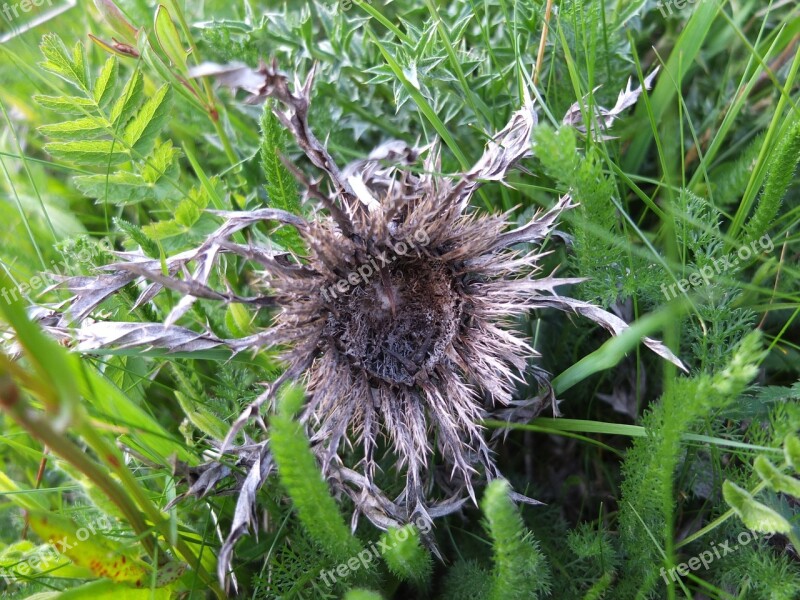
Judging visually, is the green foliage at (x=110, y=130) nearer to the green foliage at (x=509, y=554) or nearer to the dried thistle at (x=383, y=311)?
the dried thistle at (x=383, y=311)

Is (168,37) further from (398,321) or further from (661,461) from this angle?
(661,461)

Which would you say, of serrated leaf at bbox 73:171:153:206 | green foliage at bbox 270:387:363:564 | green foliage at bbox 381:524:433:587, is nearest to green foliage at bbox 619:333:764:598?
green foliage at bbox 381:524:433:587

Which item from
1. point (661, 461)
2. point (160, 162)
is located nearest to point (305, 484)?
point (661, 461)

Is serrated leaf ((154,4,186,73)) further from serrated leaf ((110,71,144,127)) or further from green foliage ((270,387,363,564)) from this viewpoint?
green foliage ((270,387,363,564))

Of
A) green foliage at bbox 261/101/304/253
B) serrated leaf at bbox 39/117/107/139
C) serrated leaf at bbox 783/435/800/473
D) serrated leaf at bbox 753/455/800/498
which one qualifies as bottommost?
serrated leaf at bbox 753/455/800/498

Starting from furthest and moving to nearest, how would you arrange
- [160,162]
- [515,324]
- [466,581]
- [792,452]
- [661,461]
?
[160,162]
[466,581]
[515,324]
[661,461]
[792,452]

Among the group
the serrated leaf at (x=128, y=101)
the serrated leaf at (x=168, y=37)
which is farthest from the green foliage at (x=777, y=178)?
the serrated leaf at (x=128, y=101)
